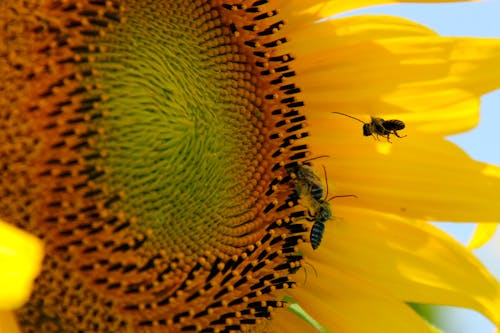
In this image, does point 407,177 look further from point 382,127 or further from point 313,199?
point 313,199

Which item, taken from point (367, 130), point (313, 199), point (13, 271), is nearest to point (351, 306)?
point (313, 199)

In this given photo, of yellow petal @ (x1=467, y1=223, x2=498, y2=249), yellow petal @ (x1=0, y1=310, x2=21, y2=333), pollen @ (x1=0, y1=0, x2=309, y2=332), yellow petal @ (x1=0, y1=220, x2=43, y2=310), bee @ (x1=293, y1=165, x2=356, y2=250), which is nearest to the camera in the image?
yellow petal @ (x1=0, y1=220, x2=43, y2=310)

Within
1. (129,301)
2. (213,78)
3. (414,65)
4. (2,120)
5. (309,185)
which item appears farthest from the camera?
(414,65)

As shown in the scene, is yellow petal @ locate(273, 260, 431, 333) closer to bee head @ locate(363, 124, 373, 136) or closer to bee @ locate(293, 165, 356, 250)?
bee @ locate(293, 165, 356, 250)

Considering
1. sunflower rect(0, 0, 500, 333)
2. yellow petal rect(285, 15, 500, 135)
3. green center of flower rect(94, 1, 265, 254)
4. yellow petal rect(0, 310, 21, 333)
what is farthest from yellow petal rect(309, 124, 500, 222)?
yellow petal rect(0, 310, 21, 333)

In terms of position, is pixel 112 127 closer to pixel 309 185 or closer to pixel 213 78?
pixel 213 78

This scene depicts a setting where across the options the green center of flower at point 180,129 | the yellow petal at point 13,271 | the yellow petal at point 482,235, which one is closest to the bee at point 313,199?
the green center of flower at point 180,129

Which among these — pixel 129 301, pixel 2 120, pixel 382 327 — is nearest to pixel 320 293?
pixel 382 327

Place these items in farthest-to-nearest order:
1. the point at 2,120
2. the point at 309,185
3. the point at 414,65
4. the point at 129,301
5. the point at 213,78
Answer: the point at 414,65 < the point at 309,185 < the point at 213,78 < the point at 129,301 < the point at 2,120
